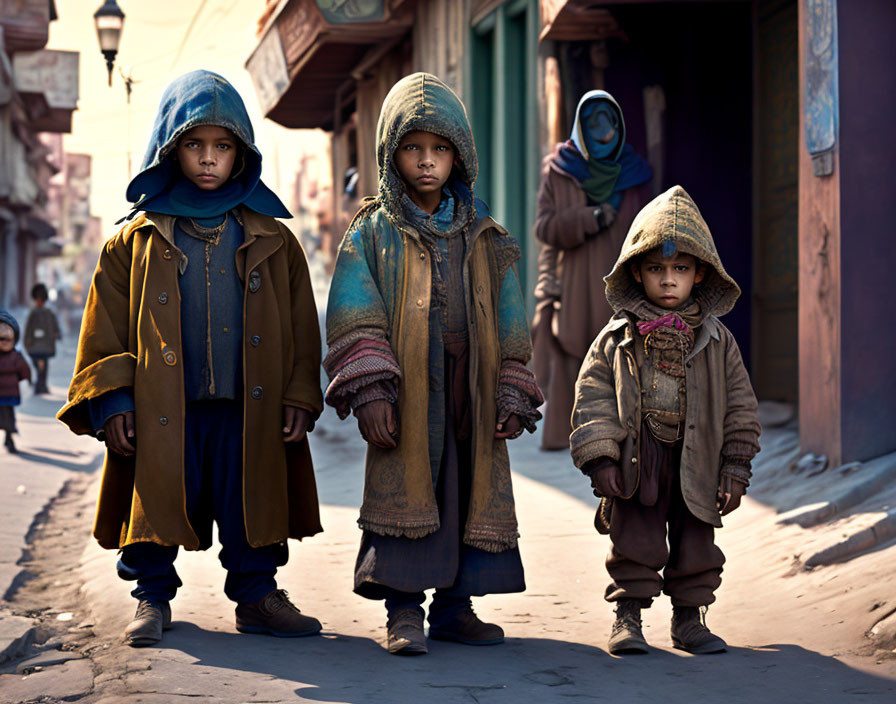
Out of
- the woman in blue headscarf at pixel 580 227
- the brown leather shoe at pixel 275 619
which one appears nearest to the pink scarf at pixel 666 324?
the brown leather shoe at pixel 275 619

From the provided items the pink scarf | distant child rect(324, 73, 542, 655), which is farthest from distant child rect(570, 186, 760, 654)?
distant child rect(324, 73, 542, 655)

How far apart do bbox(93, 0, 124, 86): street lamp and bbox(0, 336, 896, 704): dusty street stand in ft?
27.7

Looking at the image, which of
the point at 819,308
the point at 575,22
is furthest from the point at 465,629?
the point at 575,22

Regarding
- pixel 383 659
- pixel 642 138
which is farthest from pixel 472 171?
pixel 642 138

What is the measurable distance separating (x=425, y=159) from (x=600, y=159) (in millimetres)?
3957

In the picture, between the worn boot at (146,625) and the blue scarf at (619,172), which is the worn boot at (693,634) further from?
the blue scarf at (619,172)

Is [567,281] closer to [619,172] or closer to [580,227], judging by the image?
[580,227]

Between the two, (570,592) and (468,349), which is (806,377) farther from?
(468,349)

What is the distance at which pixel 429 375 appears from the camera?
3.96 meters

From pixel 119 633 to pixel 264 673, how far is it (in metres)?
0.79

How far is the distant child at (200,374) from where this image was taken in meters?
3.91

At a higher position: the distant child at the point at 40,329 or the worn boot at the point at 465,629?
the distant child at the point at 40,329

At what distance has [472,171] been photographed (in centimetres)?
409

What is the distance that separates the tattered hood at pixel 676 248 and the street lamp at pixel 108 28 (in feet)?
34.2
